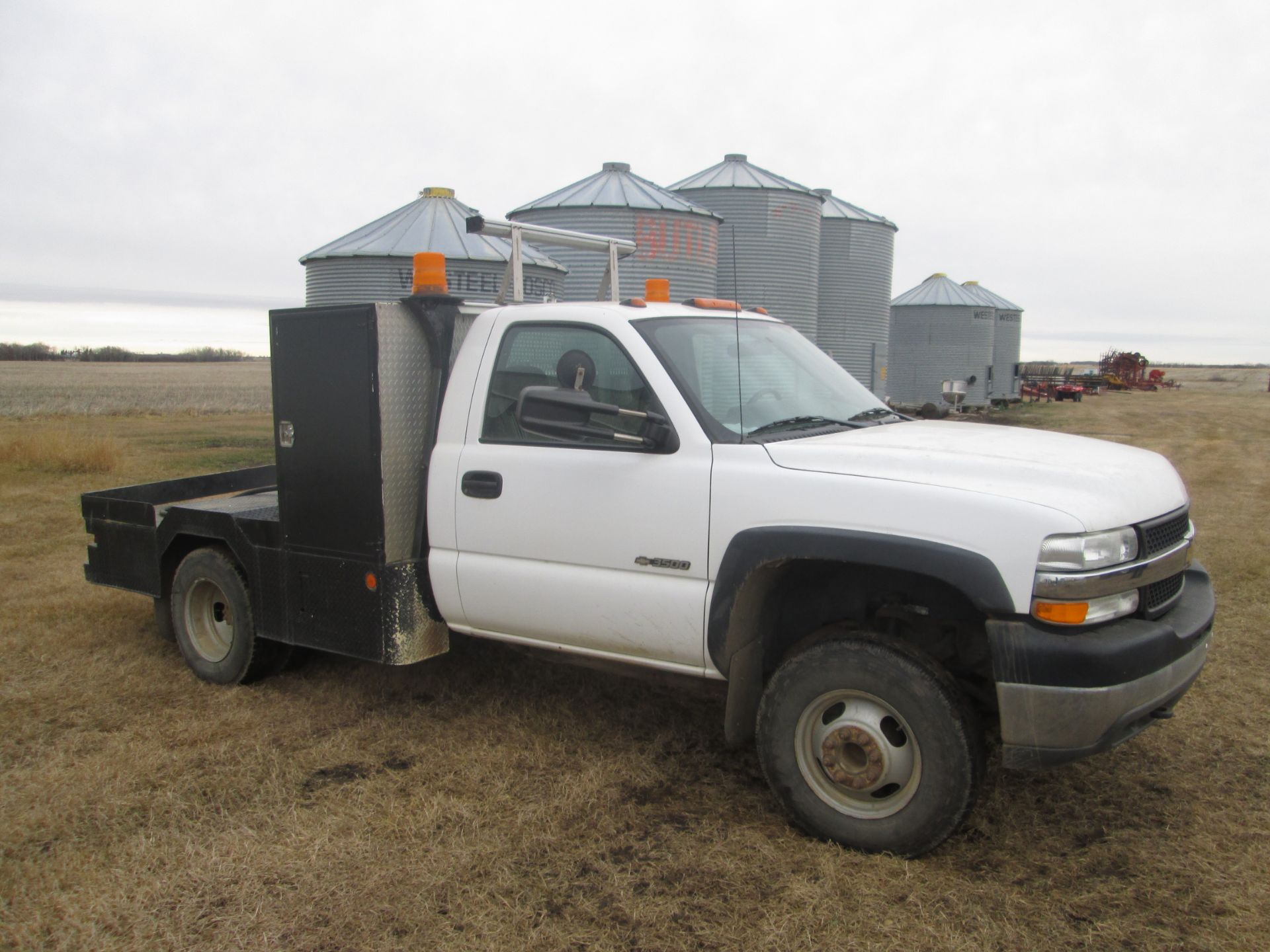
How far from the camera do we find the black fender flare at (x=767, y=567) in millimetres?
3287

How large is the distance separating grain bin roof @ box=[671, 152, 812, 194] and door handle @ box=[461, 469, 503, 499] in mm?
15612

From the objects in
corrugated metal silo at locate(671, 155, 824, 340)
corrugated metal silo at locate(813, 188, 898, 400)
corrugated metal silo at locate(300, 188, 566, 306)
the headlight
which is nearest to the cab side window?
the headlight

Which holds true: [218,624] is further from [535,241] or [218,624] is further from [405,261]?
[405,261]

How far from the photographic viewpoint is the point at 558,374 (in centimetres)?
436

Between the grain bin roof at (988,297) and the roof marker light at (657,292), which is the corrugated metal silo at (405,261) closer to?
the roof marker light at (657,292)

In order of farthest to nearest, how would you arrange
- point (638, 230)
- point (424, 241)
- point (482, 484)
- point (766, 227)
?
point (766, 227)
point (424, 241)
point (638, 230)
point (482, 484)

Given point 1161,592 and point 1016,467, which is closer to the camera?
point 1016,467

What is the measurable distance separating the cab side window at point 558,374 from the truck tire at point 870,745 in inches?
47.0

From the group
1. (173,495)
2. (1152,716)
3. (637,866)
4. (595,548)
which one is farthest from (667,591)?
(173,495)

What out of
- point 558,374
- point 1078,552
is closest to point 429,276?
point 558,374

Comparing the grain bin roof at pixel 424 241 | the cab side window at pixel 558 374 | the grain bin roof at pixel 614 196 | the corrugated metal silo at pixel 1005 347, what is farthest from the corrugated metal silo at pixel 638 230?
the corrugated metal silo at pixel 1005 347

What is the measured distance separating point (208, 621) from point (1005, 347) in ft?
122

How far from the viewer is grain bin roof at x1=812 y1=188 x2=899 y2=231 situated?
76.4ft

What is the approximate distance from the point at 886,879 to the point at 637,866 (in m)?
0.85
